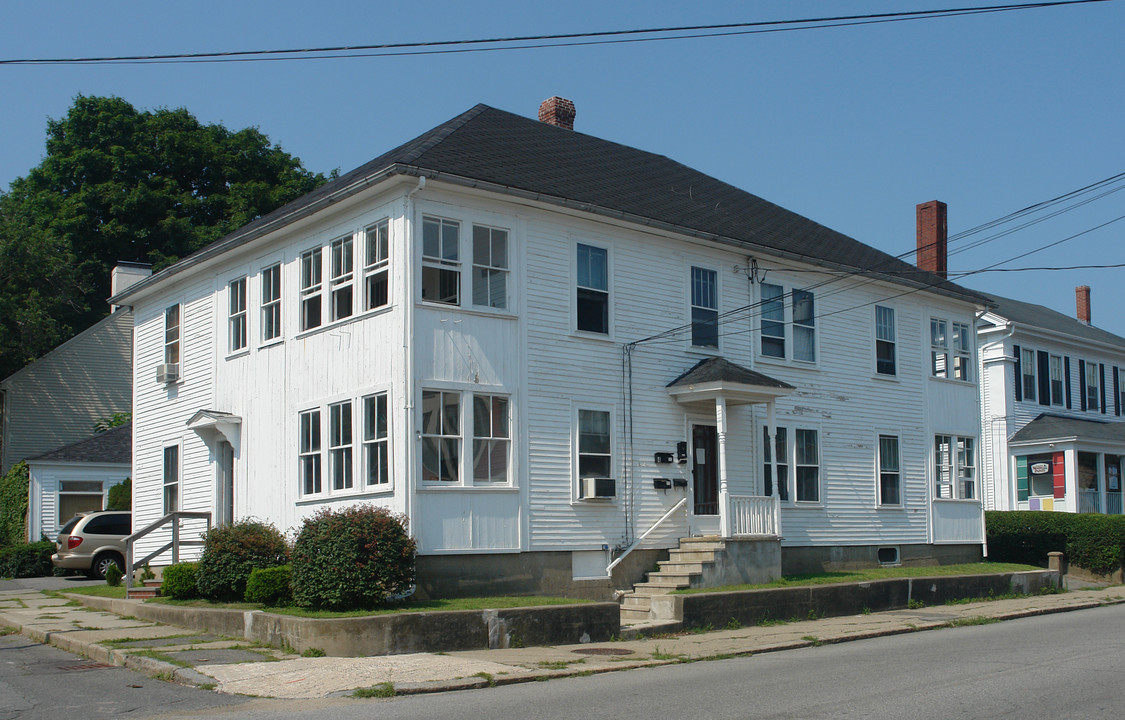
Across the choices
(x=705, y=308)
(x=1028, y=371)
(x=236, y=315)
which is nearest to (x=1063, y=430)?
(x=1028, y=371)

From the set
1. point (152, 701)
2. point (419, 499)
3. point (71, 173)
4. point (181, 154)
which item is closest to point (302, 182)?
point (181, 154)

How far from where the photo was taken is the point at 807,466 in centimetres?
2173

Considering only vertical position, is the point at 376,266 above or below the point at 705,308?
above

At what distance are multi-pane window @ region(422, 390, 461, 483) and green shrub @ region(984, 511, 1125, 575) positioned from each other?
57.8 ft

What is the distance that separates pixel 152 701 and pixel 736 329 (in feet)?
44.7

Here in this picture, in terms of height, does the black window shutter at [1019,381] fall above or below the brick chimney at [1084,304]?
below

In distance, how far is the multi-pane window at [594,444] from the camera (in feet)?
59.4

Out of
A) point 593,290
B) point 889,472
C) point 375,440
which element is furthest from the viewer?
point 889,472

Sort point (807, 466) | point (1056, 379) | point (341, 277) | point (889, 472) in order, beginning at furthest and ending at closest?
point (1056, 379) → point (889, 472) → point (807, 466) → point (341, 277)

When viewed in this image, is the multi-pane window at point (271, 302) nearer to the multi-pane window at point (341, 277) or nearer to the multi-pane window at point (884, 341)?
the multi-pane window at point (341, 277)

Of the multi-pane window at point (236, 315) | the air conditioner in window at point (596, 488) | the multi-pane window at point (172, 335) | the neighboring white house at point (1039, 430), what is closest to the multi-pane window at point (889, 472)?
the air conditioner in window at point (596, 488)

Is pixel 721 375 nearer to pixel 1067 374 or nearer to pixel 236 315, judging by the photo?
pixel 236 315

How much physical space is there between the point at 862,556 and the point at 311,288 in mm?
12694

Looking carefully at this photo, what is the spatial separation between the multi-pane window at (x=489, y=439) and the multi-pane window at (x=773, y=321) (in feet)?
22.2
